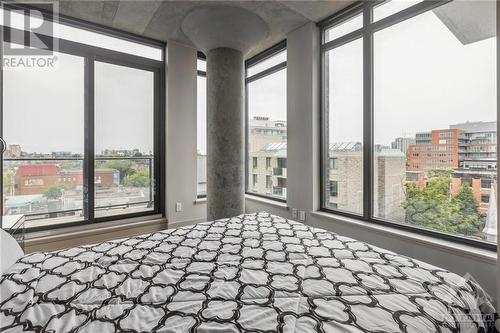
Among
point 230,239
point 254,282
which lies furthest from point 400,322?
point 230,239

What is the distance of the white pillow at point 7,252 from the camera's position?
134 centimetres

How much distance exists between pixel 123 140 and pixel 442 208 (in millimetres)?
3600

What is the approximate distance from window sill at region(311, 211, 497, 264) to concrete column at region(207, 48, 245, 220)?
1260 mm

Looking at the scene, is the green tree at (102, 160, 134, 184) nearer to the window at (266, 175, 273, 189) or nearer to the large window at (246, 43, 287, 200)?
the large window at (246, 43, 287, 200)

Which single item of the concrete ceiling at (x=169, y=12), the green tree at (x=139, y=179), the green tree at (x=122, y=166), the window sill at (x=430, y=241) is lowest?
the window sill at (x=430, y=241)

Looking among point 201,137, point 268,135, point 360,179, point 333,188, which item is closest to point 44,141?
point 201,137

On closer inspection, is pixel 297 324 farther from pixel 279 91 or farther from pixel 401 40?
pixel 279 91

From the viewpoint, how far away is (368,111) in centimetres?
258

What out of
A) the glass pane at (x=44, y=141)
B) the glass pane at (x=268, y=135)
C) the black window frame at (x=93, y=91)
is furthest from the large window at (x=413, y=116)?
the glass pane at (x=44, y=141)

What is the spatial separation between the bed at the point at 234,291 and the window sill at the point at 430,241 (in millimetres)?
668

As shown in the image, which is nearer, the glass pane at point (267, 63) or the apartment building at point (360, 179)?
the apartment building at point (360, 179)

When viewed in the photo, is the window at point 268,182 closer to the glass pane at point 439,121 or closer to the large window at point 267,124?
the large window at point 267,124

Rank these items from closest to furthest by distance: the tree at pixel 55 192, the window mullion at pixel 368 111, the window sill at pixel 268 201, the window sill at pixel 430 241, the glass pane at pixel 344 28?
the window sill at pixel 430 241
the window mullion at pixel 368 111
the glass pane at pixel 344 28
the tree at pixel 55 192
the window sill at pixel 268 201

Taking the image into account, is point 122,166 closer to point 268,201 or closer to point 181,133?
point 181,133
